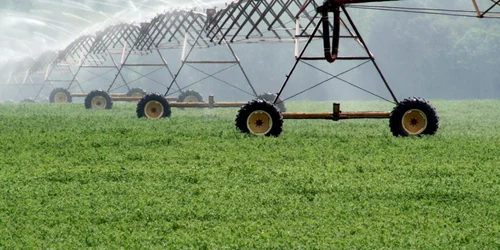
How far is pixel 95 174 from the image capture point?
34.0 feet

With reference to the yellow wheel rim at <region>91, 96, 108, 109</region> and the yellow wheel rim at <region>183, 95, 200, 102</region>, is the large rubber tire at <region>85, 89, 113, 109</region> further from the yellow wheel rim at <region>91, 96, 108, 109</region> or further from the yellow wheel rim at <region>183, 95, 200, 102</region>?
the yellow wheel rim at <region>183, 95, 200, 102</region>

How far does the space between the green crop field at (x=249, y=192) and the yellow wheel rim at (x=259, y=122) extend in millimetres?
413

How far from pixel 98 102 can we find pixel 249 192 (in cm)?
2090

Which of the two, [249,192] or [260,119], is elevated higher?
[260,119]

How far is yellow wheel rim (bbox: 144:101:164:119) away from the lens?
21094 mm

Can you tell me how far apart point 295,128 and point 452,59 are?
181 feet

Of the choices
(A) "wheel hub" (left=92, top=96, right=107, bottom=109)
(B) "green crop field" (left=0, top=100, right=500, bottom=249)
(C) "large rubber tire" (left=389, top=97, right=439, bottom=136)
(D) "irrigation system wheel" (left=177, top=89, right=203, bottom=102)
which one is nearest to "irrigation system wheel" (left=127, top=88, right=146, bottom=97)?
(A) "wheel hub" (left=92, top=96, right=107, bottom=109)

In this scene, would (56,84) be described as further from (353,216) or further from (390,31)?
(353,216)

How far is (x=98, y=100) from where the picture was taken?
29422mm

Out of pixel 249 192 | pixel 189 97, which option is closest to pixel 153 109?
pixel 189 97

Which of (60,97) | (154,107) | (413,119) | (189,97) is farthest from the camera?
(60,97)

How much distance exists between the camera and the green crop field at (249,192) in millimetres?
7379

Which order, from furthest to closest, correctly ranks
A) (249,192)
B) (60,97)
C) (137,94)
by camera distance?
(60,97) → (137,94) → (249,192)

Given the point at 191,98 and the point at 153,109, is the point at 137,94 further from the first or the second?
the point at 153,109
